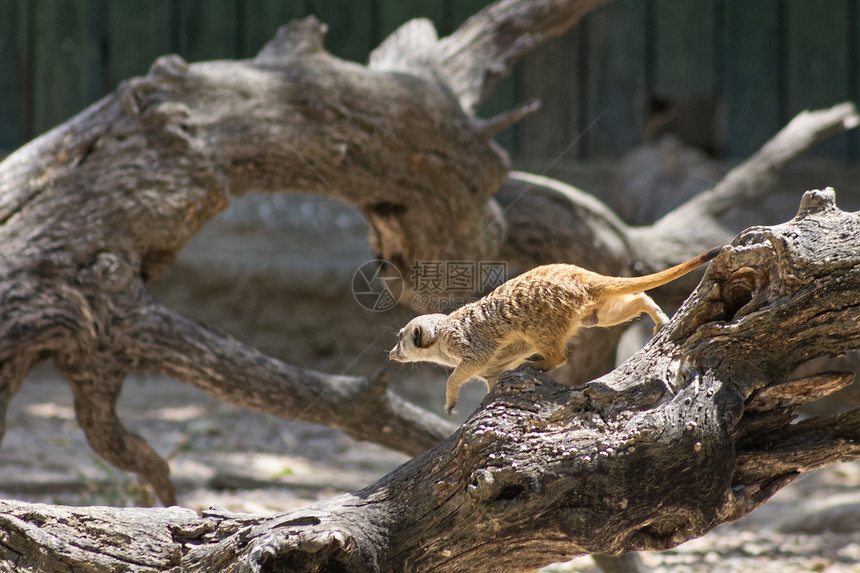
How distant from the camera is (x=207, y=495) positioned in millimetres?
4848

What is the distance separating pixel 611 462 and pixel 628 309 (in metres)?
0.53

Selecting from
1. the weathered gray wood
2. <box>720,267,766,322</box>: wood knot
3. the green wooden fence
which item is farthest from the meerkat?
the weathered gray wood

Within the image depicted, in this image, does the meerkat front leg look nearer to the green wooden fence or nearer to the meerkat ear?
the meerkat ear

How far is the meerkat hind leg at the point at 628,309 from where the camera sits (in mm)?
2293

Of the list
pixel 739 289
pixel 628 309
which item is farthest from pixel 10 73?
pixel 739 289

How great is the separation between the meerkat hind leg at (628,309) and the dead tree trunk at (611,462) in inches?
7.9

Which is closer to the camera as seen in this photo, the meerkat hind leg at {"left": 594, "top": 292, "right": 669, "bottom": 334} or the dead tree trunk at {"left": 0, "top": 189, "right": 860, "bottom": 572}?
the dead tree trunk at {"left": 0, "top": 189, "right": 860, "bottom": 572}

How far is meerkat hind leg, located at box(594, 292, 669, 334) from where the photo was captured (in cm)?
229

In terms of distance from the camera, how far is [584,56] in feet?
23.9

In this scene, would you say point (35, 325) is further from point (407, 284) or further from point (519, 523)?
point (519, 523)

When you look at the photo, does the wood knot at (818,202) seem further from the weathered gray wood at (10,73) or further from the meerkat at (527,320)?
the weathered gray wood at (10,73)

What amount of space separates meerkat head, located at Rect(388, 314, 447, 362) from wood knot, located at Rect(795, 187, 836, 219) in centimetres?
105

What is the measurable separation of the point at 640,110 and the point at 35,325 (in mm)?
5622

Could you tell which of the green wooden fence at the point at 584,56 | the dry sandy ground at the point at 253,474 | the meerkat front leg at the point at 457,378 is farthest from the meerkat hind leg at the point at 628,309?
the green wooden fence at the point at 584,56
